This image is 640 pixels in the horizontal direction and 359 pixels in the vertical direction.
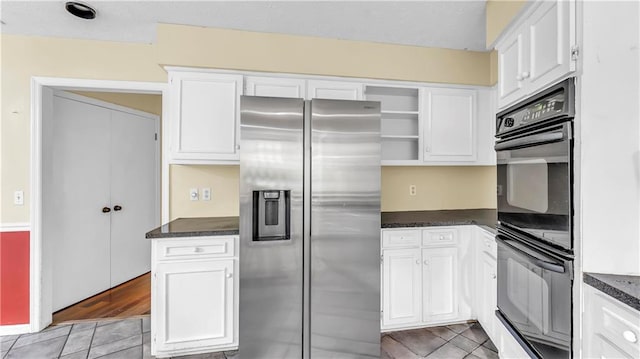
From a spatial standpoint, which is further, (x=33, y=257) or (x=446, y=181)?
(x=446, y=181)

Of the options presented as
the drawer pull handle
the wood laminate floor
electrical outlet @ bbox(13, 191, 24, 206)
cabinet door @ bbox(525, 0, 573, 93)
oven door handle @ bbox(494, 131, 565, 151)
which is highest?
cabinet door @ bbox(525, 0, 573, 93)

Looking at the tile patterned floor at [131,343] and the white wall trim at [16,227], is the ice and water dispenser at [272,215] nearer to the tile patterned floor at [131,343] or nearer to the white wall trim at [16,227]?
the tile patterned floor at [131,343]

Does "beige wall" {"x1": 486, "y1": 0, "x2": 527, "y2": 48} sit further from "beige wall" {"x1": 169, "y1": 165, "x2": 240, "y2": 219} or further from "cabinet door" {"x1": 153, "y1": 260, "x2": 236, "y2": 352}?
"cabinet door" {"x1": 153, "y1": 260, "x2": 236, "y2": 352}

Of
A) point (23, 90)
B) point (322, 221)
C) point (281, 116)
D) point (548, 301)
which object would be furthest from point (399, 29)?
point (23, 90)

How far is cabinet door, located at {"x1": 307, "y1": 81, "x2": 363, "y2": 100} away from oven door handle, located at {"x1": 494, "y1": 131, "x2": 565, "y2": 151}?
47.9 inches

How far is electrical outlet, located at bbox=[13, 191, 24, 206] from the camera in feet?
7.52

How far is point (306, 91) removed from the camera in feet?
7.79

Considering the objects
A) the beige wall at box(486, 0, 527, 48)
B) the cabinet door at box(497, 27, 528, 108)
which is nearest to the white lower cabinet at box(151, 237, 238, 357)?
the cabinet door at box(497, 27, 528, 108)

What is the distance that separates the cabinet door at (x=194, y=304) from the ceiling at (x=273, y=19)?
1.78 meters

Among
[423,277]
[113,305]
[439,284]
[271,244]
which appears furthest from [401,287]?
[113,305]

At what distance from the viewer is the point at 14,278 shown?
7.50ft

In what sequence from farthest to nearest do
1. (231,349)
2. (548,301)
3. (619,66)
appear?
(231,349)
(548,301)
(619,66)

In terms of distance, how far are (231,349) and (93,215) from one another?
212 cm

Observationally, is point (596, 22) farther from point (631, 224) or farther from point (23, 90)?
point (23, 90)
